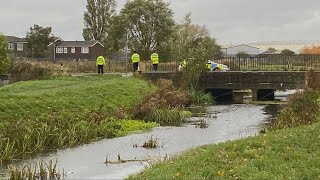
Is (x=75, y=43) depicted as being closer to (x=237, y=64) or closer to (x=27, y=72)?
(x=237, y=64)

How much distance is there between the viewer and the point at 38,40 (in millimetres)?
88000

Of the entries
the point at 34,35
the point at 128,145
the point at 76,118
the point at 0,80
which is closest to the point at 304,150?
the point at 128,145

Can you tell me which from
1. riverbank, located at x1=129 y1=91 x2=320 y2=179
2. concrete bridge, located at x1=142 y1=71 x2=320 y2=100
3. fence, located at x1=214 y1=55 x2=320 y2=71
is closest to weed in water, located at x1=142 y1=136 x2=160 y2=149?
riverbank, located at x1=129 y1=91 x2=320 y2=179

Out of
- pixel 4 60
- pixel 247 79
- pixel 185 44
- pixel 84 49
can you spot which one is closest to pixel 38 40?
pixel 84 49

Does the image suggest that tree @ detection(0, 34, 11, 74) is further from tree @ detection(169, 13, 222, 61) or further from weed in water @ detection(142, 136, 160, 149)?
weed in water @ detection(142, 136, 160, 149)

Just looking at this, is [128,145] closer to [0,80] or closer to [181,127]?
[181,127]

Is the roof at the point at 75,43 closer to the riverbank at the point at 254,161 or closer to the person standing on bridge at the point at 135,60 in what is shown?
the person standing on bridge at the point at 135,60

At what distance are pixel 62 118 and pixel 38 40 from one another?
6706 cm

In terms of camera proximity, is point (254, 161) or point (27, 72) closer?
point (254, 161)

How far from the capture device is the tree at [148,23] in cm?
7719

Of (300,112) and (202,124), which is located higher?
(300,112)

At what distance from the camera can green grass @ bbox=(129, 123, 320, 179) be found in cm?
1290

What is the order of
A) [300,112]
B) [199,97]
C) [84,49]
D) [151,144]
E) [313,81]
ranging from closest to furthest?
1. [151,144]
2. [300,112]
3. [313,81]
4. [199,97]
5. [84,49]

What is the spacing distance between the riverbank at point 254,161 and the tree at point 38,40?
72.9m
